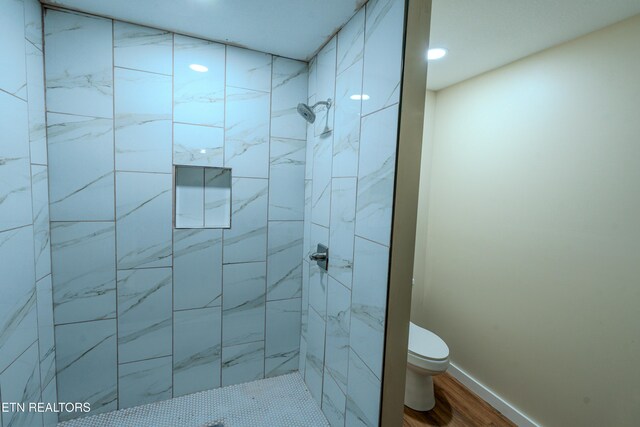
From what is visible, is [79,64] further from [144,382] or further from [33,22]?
[144,382]

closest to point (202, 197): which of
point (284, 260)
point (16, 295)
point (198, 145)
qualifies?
point (198, 145)

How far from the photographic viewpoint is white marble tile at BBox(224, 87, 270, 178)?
1.68 meters

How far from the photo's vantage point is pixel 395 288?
110 centimetres

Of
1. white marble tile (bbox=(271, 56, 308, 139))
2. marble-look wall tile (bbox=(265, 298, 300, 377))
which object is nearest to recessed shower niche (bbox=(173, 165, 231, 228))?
white marble tile (bbox=(271, 56, 308, 139))

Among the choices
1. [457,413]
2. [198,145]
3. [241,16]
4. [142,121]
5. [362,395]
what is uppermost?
[241,16]

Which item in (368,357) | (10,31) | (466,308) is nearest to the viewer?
(10,31)

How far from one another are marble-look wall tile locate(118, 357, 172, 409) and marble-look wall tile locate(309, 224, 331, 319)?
0.95 meters

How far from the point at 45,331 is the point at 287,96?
183 cm

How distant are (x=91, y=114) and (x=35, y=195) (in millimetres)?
474

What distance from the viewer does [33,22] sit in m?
1.26

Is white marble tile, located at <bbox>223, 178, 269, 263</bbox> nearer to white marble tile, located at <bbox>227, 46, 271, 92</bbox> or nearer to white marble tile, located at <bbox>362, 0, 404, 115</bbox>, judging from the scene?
white marble tile, located at <bbox>227, 46, 271, 92</bbox>

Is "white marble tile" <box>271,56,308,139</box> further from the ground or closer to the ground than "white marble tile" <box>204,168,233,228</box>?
further from the ground

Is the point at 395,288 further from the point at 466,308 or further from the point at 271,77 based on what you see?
the point at 271,77

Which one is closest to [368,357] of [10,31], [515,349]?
[515,349]
